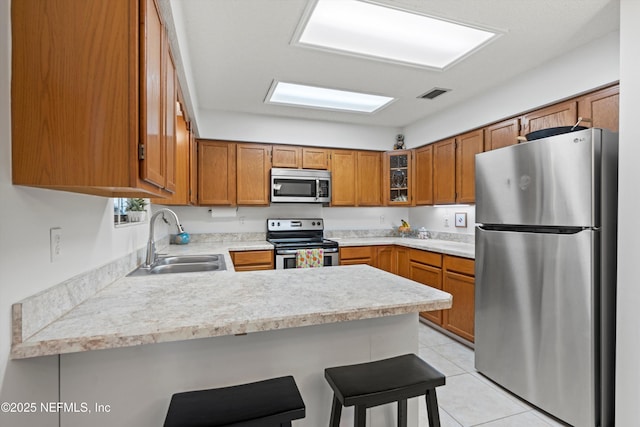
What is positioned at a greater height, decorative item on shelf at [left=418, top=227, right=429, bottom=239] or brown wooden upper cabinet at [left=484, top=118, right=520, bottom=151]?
brown wooden upper cabinet at [left=484, top=118, right=520, bottom=151]

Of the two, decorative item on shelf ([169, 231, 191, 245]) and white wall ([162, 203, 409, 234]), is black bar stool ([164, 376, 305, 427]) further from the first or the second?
white wall ([162, 203, 409, 234])

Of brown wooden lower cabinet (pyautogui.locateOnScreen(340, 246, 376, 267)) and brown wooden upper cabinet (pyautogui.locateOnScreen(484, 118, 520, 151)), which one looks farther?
brown wooden lower cabinet (pyautogui.locateOnScreen(340, 246, 376, 267))

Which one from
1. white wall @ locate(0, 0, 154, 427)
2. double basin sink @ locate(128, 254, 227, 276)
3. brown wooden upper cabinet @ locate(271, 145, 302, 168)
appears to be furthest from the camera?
brown wooden upper cabinet @ locate(271, 145, 302, 168)

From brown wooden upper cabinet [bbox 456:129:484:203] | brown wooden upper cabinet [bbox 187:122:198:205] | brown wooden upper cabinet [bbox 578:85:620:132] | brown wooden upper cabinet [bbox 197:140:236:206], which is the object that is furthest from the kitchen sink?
brown wooden upper cabinet [bbox 578:85:620:132]

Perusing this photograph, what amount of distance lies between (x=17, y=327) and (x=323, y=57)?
2.39 metres

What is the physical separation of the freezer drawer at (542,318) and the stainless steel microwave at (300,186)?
2142 millimetres

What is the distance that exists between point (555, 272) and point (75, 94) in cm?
245

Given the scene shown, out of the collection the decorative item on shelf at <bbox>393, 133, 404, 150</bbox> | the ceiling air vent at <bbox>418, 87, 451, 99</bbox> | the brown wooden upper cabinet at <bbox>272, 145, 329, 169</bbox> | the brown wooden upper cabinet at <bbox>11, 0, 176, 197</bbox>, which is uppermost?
the ceiling air vent at <bbox>418, 87, 451, 99</bbox>

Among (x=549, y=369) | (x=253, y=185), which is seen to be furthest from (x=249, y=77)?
(x=549, y=369)

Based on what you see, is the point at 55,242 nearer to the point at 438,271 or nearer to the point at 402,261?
the point at 438,271

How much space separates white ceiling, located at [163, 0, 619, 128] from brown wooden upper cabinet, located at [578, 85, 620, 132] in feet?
1.11

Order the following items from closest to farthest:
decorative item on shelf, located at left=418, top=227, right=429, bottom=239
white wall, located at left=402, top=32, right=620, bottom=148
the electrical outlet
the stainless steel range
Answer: the electrical outlet < white wall, located at left=402, top=32, right=620, bottom=148 < the stainless steel range < decorative item on shelf, located at left=418, top=227, right=429, bottom=239

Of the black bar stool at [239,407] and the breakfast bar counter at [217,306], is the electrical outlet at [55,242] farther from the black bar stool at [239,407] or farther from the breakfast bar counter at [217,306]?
the black bar stool at [239,407]

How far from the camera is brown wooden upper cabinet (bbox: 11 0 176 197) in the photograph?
865mm
